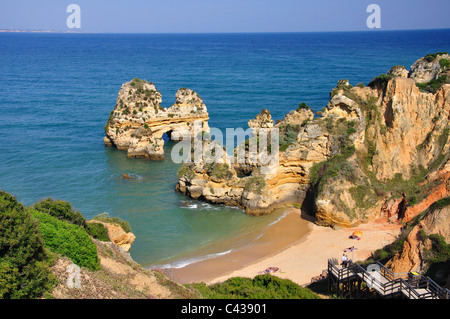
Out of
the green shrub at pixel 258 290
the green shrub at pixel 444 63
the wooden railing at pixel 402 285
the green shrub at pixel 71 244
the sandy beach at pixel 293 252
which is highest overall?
the green shrub at pixel 444 63

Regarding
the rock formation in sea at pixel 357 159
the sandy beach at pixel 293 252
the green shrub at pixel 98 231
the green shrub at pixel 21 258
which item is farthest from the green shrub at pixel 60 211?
the rock formation in sea at pixel 357 159

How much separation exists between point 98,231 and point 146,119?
2756 centimetres

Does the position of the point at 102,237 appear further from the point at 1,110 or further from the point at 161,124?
the point at 1,110

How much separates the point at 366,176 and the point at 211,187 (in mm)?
11978

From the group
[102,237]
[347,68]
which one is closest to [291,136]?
[102,237]

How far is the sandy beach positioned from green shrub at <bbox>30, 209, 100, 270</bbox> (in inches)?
373

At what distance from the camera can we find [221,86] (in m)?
83.1

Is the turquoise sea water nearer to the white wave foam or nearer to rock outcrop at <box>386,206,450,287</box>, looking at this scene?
the white wave foam

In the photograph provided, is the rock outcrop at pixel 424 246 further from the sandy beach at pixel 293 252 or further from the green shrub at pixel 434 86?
the green shrub at pixel 434 86

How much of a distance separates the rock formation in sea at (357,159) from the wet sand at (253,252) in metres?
1.59

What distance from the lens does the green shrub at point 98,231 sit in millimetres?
20453

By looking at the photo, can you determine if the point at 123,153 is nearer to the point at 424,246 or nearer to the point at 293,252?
the point at 293,252

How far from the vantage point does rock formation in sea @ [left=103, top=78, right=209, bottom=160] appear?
1828 inches
